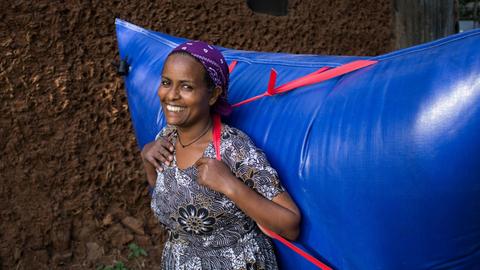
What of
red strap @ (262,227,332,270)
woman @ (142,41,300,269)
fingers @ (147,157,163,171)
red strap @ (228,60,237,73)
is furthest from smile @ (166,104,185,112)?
red strap @ (228,60,237,73)

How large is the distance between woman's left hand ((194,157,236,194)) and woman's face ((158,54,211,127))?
0.13m

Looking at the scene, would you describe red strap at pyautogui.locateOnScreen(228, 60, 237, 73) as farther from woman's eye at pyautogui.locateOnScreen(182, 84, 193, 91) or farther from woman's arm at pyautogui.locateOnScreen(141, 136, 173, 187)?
woman's eye at pyautogui.locateOnScreen(182, 84, 193, 91)

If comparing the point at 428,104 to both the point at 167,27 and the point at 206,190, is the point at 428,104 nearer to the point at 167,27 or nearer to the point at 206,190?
the point at 206,190

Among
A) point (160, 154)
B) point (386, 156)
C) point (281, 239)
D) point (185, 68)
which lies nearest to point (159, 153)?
point (160, 154)

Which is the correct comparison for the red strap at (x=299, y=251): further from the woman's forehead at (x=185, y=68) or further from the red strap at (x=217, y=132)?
the woman's forehead at (x=185, y=68)

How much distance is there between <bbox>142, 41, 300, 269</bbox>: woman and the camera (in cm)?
141

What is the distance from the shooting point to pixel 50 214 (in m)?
2.89

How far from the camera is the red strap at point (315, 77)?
147cm

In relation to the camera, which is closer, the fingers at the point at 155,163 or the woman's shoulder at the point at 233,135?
the woman's shoulder at the point at 233,135

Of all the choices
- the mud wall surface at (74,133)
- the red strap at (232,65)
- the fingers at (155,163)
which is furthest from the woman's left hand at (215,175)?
the mud wall surface at (74,133)

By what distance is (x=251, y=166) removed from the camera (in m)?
1.44

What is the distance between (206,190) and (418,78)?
1.95ft

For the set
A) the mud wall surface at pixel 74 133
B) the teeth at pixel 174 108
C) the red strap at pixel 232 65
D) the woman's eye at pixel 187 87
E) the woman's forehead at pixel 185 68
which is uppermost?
the woman's forehead at pixel 185 68

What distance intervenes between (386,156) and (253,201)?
34cm
